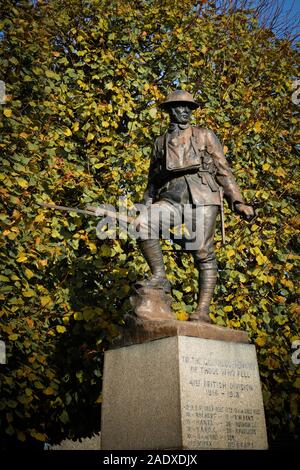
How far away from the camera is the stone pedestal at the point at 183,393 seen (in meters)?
4.79

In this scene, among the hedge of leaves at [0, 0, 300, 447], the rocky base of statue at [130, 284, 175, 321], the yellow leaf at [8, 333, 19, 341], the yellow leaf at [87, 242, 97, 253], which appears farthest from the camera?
the yellow leaf at [87, 242, 97, 253]

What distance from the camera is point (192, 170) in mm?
6027

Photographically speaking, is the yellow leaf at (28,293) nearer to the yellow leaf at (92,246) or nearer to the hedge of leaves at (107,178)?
the hedge of leaves at (107,178)

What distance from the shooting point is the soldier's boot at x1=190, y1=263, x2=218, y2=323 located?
565cm

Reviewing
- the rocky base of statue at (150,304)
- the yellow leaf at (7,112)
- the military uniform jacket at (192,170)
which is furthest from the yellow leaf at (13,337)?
the yellow leaf at (7,112)

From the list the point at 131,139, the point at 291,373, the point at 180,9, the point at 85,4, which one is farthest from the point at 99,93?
the point at 291,373

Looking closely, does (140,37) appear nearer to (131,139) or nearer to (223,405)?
(131,139)

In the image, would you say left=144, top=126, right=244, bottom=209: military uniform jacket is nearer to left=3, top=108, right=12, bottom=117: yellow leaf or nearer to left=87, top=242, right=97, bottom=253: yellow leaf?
left=87, top=242, right=97, bottom=253: yellow leaf

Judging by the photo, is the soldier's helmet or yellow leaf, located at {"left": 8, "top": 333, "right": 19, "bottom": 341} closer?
the soldier's helmet

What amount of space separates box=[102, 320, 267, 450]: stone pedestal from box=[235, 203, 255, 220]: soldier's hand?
1263 mm

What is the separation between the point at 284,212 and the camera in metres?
9.48

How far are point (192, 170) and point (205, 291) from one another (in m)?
1.32

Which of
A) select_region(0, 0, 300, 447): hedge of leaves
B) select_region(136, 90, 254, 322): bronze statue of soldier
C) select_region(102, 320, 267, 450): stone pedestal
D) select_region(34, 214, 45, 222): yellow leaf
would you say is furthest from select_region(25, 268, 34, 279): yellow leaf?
select_region(102, 320, 267, 450): stone pedestal

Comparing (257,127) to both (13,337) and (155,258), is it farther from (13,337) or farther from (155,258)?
(13,337)
